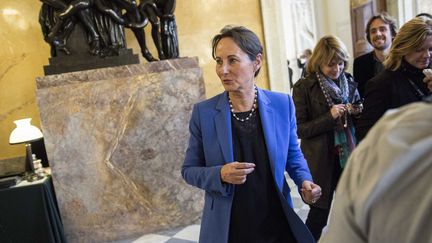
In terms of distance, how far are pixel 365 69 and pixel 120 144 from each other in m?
2.42

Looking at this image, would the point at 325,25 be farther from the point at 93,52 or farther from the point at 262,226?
the point at 262,226

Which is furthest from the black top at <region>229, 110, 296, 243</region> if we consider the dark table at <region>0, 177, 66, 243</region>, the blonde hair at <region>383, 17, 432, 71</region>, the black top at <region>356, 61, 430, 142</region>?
the dark table at <region>0, 177, 66, 243</region>

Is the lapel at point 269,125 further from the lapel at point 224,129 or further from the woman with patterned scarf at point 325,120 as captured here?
the woman with patterned scarf at point 325,120

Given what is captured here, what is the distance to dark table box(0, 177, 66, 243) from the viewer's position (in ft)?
11.2

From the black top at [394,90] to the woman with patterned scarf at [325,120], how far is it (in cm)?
46

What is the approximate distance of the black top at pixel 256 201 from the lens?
5.16ft

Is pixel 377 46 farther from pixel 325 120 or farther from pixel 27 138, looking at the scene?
pixel 27 138

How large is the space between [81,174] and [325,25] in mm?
8964

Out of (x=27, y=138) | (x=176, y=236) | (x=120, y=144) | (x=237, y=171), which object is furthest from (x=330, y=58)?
(x=27, y=138)

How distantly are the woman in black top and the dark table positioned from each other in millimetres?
2969

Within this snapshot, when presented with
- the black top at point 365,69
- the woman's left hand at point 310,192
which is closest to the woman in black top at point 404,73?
the woman's left hand at point 310,192

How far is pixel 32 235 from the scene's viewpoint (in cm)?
346

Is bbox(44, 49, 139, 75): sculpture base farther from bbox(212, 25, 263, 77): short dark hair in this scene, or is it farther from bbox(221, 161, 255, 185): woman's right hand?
bbox(221, 161, 255, 185): woman's right hand

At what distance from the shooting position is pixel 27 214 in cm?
344
